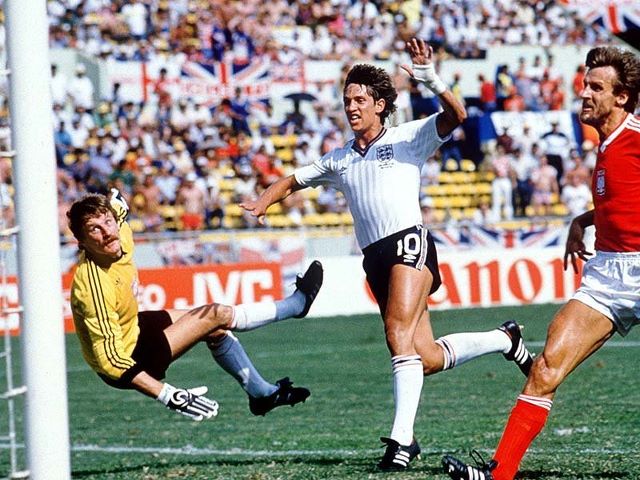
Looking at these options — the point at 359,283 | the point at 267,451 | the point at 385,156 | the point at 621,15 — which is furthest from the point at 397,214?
the point at 621,15

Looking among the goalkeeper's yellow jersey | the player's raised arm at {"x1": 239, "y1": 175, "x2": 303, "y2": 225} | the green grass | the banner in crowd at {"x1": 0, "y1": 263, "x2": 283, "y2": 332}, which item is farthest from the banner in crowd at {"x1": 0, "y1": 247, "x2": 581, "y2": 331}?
the goalkeeper's yellow jersey

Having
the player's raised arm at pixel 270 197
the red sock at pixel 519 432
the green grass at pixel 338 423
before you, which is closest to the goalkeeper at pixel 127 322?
the green grass at pixel 338 423

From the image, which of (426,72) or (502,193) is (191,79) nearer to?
(502,193)

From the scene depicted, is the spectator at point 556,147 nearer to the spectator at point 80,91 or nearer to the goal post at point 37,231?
the spectator at point 80,91

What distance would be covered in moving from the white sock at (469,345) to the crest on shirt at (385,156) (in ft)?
3.81

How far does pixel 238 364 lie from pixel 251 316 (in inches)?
13.7

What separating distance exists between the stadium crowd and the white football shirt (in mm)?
14637

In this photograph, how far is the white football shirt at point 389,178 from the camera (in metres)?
7.92

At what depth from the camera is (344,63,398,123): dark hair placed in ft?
26.4

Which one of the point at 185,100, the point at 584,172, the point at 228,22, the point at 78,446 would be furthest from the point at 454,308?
the point at 78,446

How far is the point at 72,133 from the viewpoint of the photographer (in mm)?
25484

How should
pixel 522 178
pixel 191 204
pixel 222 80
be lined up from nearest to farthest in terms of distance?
1. pixel 191 204
2. pixel 522 178
3. pixel 222 80

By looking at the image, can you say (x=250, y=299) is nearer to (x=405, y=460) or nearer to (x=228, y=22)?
(x=228, y=22)

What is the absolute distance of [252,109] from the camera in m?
28.1
